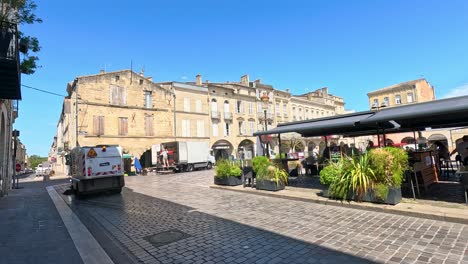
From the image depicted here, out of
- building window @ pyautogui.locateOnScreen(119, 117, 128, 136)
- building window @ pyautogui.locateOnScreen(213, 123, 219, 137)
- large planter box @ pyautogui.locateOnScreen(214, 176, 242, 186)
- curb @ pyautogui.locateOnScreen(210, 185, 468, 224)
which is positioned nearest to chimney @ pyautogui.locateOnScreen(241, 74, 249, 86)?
building window @ pyautogui.locateOnScreen(213, 123, 219, 137)

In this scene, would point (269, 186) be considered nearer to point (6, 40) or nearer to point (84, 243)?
point (84, 243)

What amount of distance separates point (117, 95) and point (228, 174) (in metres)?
21.7

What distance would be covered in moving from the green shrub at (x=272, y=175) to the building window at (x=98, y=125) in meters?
21.7

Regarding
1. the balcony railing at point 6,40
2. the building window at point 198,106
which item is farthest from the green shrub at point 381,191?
the building window at point 198,106

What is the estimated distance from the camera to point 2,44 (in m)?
6.41

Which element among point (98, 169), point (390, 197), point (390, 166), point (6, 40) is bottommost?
point (390, 197)

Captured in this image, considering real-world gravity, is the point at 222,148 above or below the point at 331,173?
above

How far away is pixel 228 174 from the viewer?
10938mm

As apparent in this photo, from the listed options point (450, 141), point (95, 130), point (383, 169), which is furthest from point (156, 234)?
point (450, 141)

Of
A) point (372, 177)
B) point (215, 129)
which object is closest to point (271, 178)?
point (372, 177)

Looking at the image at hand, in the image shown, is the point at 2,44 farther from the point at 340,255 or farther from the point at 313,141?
the point at 313,141

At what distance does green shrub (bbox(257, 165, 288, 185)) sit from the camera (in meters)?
9.07

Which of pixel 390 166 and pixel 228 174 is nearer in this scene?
pixel 390 166

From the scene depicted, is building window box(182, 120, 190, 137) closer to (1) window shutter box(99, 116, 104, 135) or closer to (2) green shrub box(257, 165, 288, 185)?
(1) window shutter box(99, 116, 104, 135)
